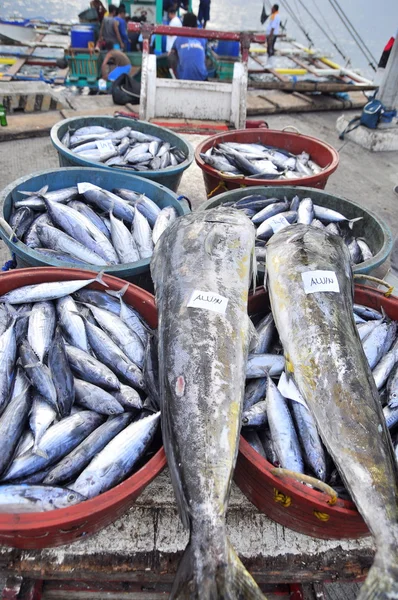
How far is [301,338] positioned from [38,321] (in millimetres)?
1464

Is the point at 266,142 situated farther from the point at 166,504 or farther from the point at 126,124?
the point at 166,504

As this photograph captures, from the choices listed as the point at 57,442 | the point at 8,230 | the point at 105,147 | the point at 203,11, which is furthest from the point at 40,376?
the point at 203,11

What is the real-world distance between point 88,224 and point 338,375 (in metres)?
2.10

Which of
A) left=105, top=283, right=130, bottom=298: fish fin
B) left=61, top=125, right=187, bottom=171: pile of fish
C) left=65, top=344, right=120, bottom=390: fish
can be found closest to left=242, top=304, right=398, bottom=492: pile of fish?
left=65, top=344, right=120, bottom=390: fish

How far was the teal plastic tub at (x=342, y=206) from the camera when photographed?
11.3 feet

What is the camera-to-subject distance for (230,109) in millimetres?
6160

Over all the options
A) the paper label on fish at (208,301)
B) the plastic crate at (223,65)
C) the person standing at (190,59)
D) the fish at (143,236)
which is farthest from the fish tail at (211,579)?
the plastic crate at (223,65)

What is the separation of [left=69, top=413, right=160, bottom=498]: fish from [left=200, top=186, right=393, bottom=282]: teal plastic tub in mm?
1929

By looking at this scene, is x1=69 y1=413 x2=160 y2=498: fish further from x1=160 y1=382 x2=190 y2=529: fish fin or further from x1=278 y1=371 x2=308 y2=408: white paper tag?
x1=278 y1=371 x2=308 y2=408: white paper tag

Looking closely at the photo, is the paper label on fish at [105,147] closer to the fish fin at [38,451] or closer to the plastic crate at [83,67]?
the fish fin at [38,451]

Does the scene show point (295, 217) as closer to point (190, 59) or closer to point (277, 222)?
point (277, 222)

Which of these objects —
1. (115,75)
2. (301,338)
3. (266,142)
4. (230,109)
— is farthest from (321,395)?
(115,75)

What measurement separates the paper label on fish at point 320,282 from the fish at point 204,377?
13.4 inches

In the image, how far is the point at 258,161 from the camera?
A: 14.5 feet
